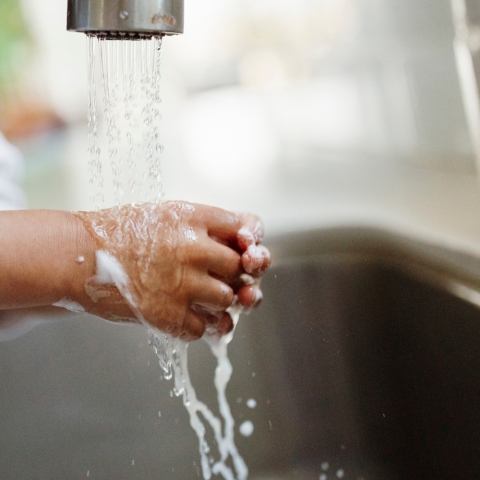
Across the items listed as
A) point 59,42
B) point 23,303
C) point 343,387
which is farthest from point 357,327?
point 59,42

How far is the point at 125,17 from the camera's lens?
34 cm

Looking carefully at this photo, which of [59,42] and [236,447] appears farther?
[59,42]

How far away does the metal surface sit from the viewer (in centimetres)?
34

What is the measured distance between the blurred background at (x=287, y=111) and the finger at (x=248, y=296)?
8.1 inches

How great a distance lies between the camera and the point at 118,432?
0.61 m

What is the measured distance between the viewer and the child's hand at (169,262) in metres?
0.45

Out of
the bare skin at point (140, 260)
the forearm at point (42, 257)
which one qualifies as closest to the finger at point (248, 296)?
the bare skin at point (140, 260)

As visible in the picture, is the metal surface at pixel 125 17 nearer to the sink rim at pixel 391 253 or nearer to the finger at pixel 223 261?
the finger at pixel 223 261

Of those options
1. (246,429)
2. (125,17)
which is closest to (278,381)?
(246,429)

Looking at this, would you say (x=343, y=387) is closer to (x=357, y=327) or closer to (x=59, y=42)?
(x=357, y=327)

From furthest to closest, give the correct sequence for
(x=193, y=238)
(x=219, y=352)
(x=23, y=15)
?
(x=23, y=15), (x=219, y=352), (x=193, y=238)

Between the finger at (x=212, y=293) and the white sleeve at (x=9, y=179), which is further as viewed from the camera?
the white sleeve at (x=9, y=179)

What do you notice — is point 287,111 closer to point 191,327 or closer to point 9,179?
point 9,179

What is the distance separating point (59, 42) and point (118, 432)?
829mm
